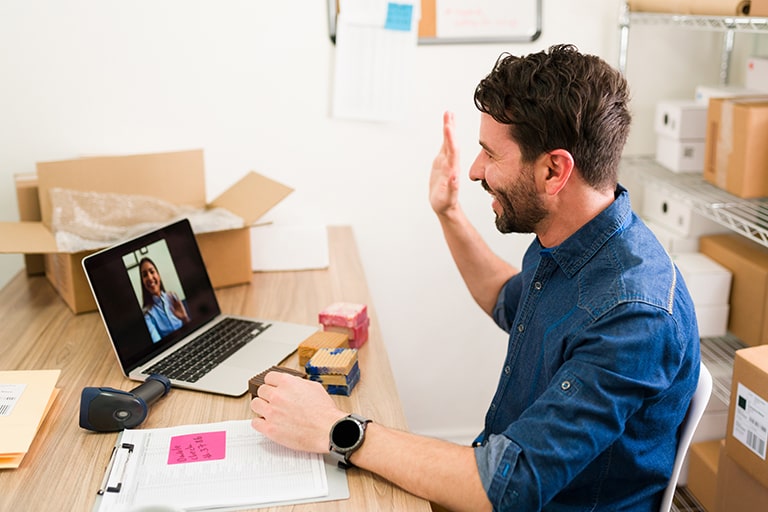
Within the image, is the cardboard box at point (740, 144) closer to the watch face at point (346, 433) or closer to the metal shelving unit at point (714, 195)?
the metal shelving unit at point (714, 195)

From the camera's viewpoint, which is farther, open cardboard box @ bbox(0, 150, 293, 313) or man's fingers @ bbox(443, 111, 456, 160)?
open cardboard box @ bbox(0, 150, 293, 313)

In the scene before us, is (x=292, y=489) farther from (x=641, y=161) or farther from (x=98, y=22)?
(x=641, y=161)

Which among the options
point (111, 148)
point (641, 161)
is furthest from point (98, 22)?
point (641, 161)

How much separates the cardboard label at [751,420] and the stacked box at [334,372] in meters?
0.85

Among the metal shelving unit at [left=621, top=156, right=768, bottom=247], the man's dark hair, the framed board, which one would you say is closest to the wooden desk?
the man's dark hair

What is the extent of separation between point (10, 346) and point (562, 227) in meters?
1.15

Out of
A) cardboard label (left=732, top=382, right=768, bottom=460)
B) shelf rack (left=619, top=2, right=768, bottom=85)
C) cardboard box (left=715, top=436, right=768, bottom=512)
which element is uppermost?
shelf rack (left=619, top=2, right=768, bottom=85)

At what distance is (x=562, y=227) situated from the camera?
1.33 m

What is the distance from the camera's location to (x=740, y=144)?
1.87 m

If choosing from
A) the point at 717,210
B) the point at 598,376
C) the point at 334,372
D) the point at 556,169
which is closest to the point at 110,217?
the point at 334,372

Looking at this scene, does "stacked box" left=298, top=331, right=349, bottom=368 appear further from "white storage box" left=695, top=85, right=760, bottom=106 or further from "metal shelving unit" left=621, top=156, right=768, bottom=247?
"white storage box" left=695, top=85, right=760, bottom=106

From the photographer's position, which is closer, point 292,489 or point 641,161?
point 292,489

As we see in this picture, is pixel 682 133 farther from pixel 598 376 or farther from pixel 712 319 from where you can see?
pixel 598 376

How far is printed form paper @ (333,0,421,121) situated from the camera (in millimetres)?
2150
